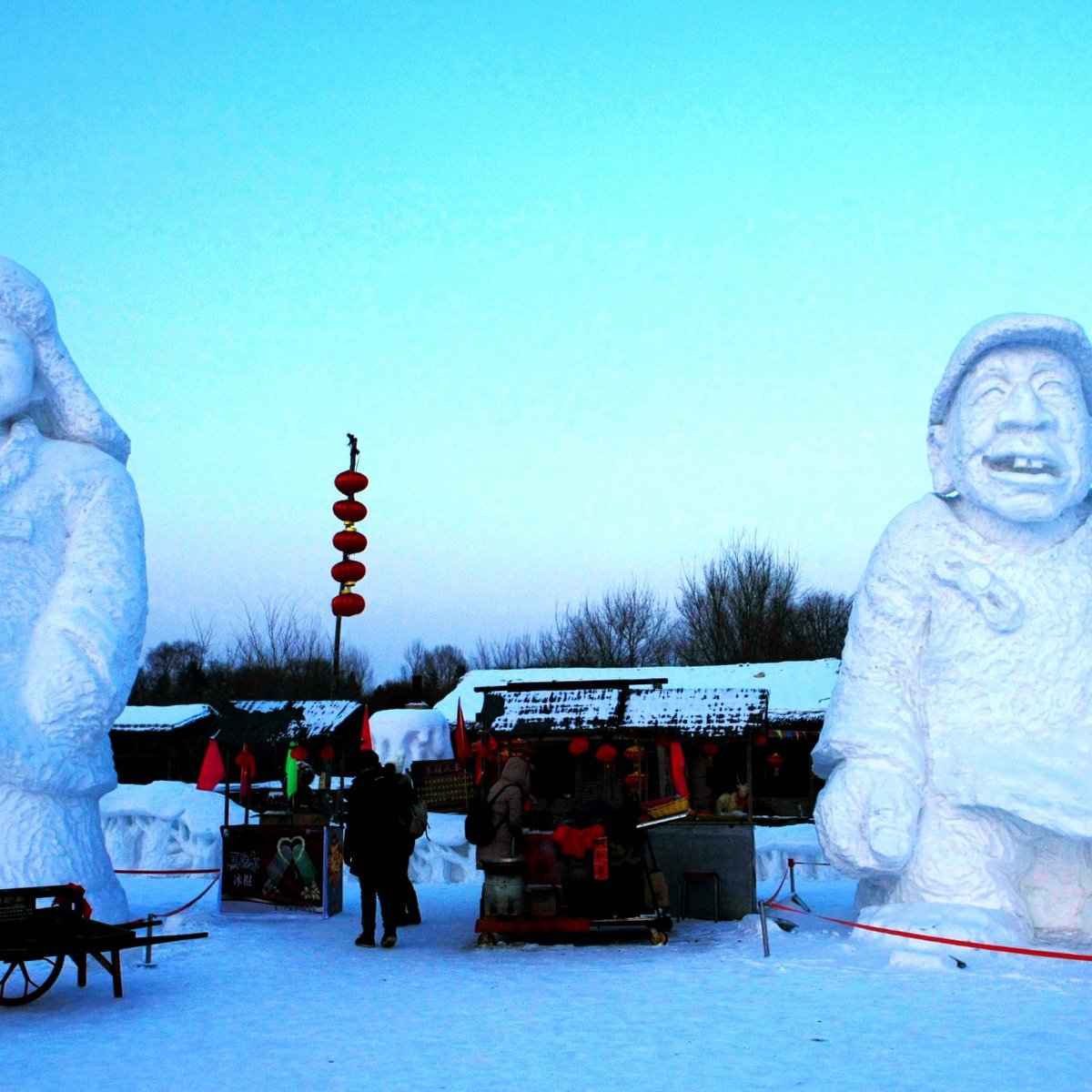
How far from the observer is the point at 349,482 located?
15250mm

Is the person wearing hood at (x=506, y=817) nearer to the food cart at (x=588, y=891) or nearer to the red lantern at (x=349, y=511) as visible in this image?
the food cart at (x=588, y=891)

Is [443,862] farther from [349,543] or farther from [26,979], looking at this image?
[26,979]

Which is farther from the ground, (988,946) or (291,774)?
(291,774)

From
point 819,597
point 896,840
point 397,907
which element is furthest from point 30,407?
point 819,597

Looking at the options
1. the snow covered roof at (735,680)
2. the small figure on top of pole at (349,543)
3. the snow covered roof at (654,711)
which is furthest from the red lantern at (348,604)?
the snow covered roof at (735,680)

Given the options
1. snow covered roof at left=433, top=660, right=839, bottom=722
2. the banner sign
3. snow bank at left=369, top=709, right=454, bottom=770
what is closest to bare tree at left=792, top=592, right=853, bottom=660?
→ snow covered roof at left=433, top=660, right=839, bottom=722

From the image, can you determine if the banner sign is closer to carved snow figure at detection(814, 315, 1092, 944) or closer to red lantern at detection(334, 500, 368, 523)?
carved snow figure at detection(814, 315, 1092, 944)

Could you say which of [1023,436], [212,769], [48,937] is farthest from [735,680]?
[48,937]

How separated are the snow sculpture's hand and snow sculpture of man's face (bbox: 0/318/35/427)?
511 cm

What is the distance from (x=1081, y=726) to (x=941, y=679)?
78cm

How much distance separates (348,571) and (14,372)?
8.50 metres

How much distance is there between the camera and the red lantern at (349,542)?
600 inches

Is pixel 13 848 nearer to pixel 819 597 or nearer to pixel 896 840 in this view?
pixel 896 840

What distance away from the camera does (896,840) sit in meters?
6.76
